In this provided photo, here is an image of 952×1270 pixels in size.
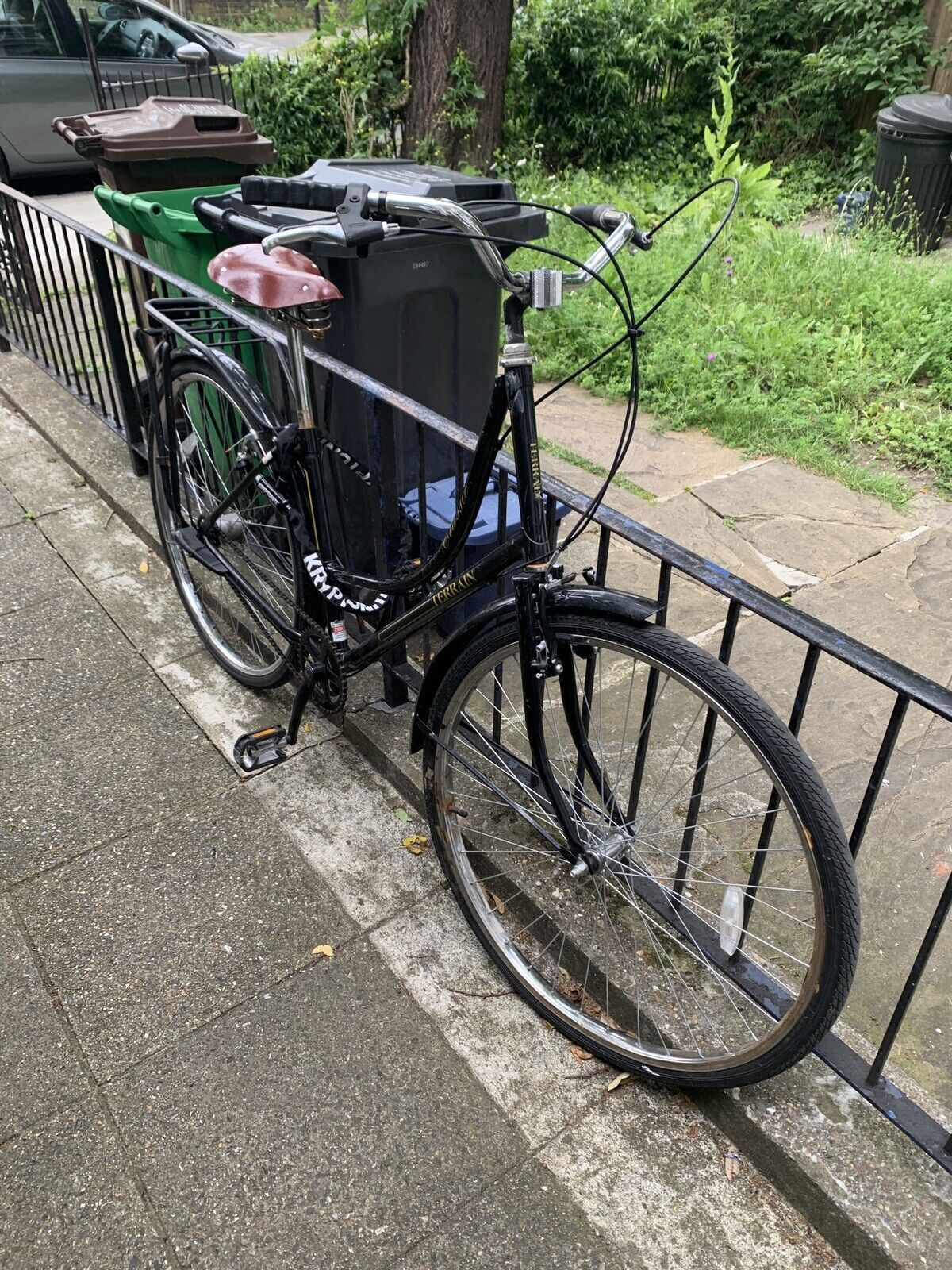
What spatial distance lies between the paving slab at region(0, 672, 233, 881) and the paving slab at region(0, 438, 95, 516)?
5.18 feet

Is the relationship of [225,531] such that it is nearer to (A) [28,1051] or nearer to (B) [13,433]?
(A) [28,1051]

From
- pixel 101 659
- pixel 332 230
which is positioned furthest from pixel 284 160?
pixel 332 230

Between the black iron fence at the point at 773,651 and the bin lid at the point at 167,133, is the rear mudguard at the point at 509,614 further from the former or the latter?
the bin lid at the point at 167,133

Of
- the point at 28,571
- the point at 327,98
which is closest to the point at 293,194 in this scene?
the point at 28,571

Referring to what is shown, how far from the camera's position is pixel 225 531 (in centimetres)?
296

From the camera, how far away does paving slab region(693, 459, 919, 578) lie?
409 centimetres

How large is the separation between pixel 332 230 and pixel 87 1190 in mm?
1963

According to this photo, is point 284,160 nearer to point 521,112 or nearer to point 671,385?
point 521,112

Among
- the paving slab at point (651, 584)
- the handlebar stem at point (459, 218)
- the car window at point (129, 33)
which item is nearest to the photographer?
the handlebar stem at point (459, 218)

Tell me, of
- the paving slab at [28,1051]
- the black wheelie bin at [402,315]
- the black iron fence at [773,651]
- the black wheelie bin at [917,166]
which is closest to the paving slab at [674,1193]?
the black iron fence at [773,651]

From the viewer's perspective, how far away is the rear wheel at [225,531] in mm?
2846

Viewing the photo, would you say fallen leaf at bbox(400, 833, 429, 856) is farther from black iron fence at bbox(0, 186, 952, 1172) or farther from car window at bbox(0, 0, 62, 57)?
car window at bbox(0, 0, 62, 57)

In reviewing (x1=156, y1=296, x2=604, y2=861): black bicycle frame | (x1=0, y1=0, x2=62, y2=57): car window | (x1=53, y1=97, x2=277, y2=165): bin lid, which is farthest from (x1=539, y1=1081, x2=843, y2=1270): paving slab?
(x1=0, y1=0, x2=62, y2=57): car window

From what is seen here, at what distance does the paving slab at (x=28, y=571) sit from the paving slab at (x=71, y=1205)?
87.4 inches
